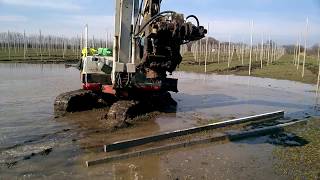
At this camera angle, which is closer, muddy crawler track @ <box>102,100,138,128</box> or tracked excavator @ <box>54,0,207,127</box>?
tracked excavator @ <box>54,0,207,127</box>

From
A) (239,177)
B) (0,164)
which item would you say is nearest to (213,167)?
(239,177)

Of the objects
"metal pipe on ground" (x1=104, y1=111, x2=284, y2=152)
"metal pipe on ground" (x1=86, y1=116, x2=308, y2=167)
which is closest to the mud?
"metal pipe on ground" (x1=86, y1=116, x2=308, y2=167)

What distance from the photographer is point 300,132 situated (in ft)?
40.5

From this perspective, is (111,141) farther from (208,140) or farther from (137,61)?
(137,61)

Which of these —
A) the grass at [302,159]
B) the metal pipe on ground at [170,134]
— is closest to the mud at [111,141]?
the grass at [302,159]

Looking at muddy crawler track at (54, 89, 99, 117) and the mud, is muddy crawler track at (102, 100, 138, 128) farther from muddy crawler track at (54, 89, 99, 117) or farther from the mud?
muddy crawler track at (54, 89, 99, 117)

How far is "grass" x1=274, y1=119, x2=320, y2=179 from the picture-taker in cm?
829

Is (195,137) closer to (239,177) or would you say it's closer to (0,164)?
(239,177)

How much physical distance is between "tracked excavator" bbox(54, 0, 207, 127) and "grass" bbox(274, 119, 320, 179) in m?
3.80

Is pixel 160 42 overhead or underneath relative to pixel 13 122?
overhead

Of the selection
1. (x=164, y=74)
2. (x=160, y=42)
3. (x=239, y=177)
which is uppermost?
(x=160, y=42)

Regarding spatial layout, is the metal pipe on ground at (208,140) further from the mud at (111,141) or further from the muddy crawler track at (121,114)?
the muddy crawler track at (121,114)

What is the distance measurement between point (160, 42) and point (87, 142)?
354cm

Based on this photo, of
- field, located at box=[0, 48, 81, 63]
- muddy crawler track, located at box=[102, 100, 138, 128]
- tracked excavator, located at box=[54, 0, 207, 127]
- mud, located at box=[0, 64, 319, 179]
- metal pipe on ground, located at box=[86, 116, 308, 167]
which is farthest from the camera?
field, located at box=[0, 48, 81, 63]
